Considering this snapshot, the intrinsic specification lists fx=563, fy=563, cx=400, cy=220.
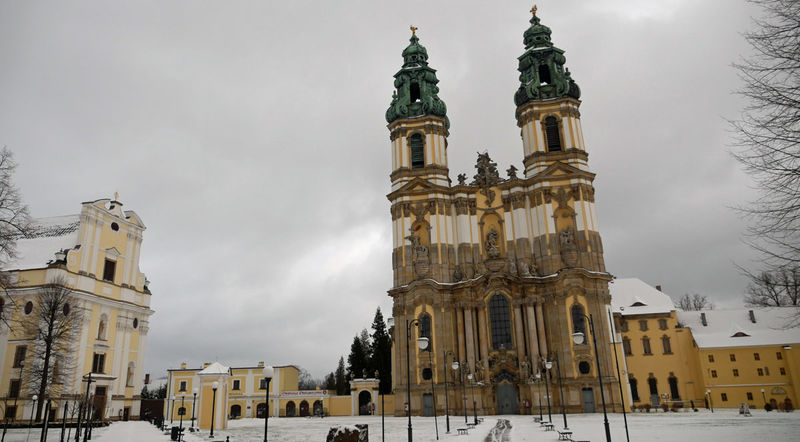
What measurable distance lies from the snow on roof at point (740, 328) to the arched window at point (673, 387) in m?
4.04

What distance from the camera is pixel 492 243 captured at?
171 ft

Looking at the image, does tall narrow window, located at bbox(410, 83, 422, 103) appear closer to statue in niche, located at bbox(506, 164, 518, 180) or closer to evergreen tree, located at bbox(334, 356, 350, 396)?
statue in niche, located at bbox(506, 164, 518, 180)

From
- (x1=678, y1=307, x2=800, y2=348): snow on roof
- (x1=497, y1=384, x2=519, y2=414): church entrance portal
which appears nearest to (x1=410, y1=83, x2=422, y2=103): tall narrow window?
(x1=497, y1=384, x2=519, y2=414): church entrance portal

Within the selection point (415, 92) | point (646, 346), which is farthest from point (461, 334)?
point (415, 92)

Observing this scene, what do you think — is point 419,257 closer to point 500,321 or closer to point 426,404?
point 500,321

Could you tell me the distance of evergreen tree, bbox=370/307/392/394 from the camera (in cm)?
7325

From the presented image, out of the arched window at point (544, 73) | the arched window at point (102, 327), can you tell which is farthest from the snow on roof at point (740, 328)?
the arched window at point (102, 327)

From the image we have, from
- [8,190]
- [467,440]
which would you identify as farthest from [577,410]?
[8,190]

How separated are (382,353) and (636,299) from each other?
3256cm

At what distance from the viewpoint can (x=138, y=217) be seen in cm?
5469

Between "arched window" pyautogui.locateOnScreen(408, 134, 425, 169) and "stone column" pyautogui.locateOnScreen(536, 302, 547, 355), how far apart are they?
17.9m

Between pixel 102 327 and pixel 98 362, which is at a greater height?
pixel 102 327

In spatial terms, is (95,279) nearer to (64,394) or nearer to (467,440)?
(64,394)

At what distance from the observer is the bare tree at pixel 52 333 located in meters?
37.8
